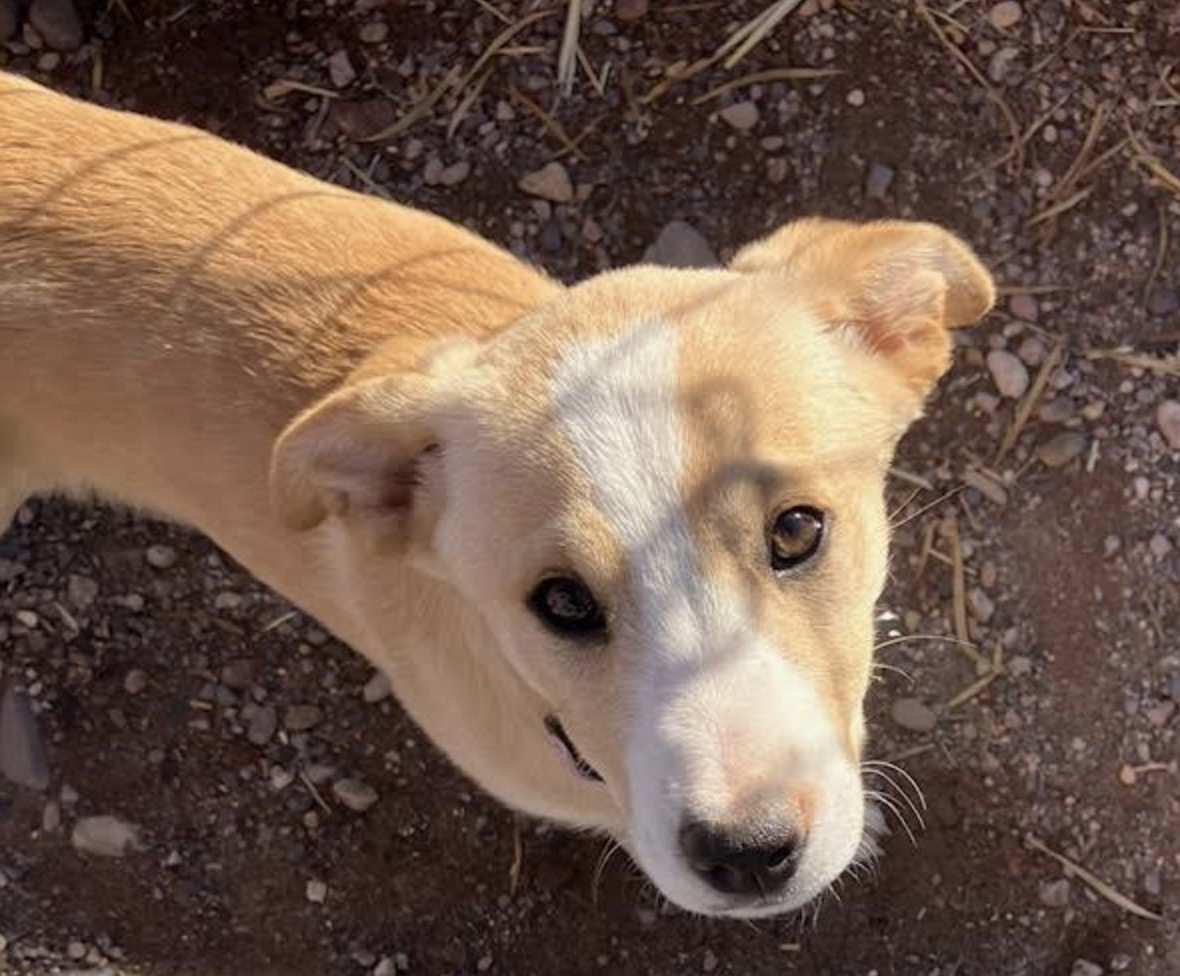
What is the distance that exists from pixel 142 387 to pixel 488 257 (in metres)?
0.74

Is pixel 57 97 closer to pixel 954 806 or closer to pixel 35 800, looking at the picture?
pixel 35 800

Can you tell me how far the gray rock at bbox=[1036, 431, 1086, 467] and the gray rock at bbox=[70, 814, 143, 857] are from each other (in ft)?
8.07

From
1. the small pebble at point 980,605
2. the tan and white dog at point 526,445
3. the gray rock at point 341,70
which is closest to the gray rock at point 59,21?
the gray rock at point 341,70

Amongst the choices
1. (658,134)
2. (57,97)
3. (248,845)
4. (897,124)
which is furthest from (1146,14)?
(248,845)

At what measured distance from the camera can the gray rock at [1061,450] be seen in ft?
13.2

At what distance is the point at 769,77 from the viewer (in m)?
4.20

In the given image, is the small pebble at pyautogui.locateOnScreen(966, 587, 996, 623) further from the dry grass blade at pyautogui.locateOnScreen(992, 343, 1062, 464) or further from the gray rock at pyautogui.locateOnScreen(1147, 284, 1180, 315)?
the gray rock at pyautogui.locateOnScreen(1147, 284, 1180, 315)

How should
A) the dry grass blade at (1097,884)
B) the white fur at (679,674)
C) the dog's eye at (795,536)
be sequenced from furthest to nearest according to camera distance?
the dry grass blade at (1097,884) < the dog's eye at (795,536) < the white fur at (679,674)

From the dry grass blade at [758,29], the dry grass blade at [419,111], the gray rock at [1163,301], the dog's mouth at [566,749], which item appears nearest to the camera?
the dog's mouth at [566,749]

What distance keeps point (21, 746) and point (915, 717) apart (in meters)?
2.26

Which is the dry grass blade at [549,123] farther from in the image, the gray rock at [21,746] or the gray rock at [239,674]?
the gray rock at [21,746]

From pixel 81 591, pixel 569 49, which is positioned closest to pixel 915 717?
pixel 569 49

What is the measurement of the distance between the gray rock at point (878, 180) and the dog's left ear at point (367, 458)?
5.41 ft

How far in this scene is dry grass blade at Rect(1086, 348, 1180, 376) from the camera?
4.05m
